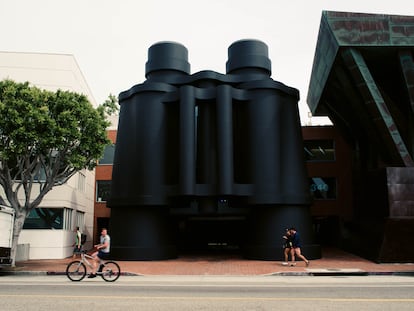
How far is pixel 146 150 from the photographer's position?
86.9 ft

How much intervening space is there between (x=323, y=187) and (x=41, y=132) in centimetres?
2647

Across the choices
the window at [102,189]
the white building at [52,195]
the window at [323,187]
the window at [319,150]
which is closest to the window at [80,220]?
the white building at [52,195]

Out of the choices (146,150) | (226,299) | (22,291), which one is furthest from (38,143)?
(226,299)

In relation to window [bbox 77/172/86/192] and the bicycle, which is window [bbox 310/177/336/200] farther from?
the bicycle

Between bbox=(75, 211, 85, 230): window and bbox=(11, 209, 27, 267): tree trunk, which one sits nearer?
bbox=(11, 209, 27, 267): tree trunk

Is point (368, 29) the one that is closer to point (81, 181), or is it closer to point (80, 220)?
point (81, 181)

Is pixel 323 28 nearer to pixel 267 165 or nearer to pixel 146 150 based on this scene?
pixel 267 165

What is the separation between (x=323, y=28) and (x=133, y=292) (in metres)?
→ 20.4

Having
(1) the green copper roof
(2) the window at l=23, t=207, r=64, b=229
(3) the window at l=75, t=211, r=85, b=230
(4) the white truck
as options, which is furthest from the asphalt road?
(3) the window at l=75, t=211, r=85, b=230

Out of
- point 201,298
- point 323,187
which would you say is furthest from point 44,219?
point 323,187

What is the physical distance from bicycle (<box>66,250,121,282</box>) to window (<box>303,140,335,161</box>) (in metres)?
28.0

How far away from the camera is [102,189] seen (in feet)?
132

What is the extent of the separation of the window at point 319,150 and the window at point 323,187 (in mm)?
1888

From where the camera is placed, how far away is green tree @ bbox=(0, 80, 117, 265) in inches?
795
